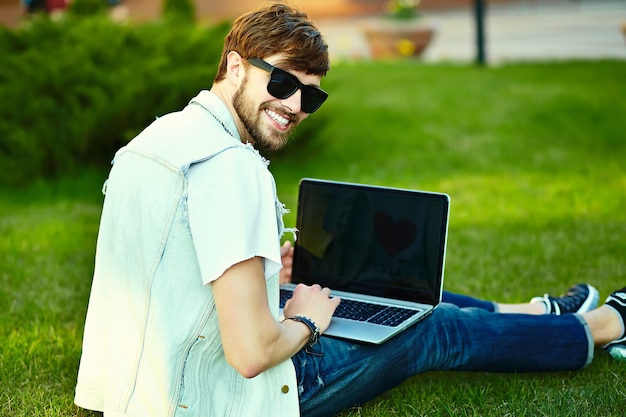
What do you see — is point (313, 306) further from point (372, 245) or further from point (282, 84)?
point (372, 245)

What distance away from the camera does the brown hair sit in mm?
2715

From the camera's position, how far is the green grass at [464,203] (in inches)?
143

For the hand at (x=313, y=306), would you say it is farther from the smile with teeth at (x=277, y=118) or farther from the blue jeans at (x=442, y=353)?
the smile with teeth at (x=277, y=118)

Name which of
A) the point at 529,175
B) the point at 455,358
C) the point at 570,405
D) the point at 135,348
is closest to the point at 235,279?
the point at 135,348

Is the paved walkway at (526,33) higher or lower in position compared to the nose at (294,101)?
lower

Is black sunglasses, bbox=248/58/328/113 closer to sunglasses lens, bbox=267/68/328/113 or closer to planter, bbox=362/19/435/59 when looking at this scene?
sunglasses lens, bbox=267/68/328/113

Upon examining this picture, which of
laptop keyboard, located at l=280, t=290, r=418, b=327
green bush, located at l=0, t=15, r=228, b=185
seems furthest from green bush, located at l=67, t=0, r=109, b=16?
laptop keyboard, located at l=280, t=290, r=418, b=327

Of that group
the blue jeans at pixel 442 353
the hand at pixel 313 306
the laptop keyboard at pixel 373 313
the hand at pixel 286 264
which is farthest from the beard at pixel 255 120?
the hand at pixel 286 264

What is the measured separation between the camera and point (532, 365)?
3582 mm

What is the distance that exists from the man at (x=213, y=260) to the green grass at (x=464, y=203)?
719 mm

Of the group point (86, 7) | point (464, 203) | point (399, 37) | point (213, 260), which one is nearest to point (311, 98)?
point (213, 260)

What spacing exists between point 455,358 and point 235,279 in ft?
4.14

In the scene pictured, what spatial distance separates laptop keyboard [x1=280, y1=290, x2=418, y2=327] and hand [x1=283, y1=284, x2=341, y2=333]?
43 centimetres

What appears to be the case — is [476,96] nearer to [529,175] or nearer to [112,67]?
[529,175]
